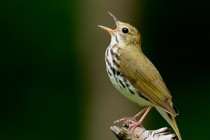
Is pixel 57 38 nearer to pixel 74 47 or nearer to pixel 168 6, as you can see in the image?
pixel 74 47

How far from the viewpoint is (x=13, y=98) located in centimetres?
1029

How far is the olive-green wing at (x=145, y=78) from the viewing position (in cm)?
611

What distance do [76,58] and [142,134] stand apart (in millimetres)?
4707

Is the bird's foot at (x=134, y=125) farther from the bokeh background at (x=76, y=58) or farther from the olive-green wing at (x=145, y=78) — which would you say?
the bokeh background at (x=76, y=58)

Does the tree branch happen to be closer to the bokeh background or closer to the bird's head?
the bird's head

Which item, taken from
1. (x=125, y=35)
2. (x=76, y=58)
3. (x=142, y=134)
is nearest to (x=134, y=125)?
(x=142, y=134)

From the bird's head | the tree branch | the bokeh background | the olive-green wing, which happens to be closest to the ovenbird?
the olive-green wing

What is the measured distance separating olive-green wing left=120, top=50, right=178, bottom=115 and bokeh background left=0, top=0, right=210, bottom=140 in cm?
332

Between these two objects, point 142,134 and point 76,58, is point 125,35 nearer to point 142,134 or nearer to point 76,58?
point 142,134

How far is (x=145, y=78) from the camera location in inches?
244

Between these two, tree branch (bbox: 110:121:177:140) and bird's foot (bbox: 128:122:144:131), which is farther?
bird's foot (bbox: 128:122:144:131)

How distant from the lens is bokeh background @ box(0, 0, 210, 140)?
9.88 metres

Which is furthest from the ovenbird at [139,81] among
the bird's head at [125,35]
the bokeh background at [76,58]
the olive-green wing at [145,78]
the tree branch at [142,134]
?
the bokeh background at [76,58]

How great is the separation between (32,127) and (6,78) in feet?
2.98
